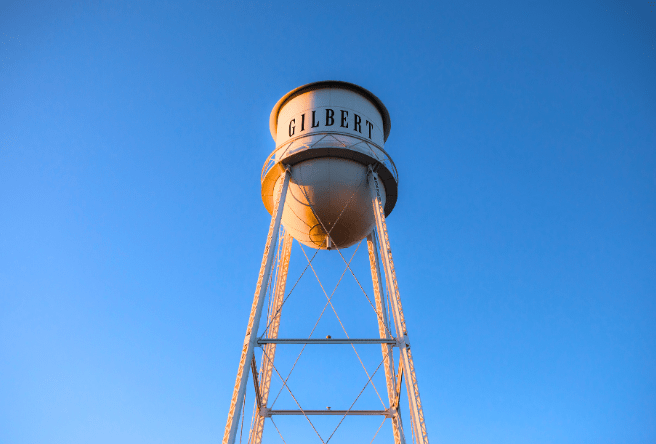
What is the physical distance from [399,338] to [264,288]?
256 centimetres

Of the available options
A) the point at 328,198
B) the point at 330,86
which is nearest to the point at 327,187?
the point at 328,198

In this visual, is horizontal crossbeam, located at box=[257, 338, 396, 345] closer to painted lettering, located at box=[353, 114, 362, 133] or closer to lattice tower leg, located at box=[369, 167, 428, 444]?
lattice tower leg, located at box=[369, 167, 428, 444]

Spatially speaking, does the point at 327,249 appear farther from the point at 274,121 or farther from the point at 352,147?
the point at 274,121

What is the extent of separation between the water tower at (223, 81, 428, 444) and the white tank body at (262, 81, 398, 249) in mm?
22

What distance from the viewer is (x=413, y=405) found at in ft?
23.2

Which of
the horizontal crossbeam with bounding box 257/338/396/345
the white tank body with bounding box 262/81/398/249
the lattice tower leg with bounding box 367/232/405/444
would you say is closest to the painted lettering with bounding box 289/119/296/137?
the white tank body with bounding box 262/81/398/249

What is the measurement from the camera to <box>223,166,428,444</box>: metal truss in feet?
23.6

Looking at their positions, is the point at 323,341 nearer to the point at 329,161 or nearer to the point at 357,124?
the point at 329,161

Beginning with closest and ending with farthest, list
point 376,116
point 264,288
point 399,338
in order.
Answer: point 399,338, point 264,288, point 376,116

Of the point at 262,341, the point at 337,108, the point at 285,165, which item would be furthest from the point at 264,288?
the point at 337,108

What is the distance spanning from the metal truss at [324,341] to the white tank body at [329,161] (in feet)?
1.11

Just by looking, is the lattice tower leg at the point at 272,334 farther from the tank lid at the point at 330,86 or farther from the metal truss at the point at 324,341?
the tank lid at the point at 330,86

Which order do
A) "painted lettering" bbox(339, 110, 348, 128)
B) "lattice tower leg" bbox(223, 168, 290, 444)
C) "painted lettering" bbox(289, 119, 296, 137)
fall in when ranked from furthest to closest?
"painted lettering" bbox(289, 119, 296, 137) → "painted lettering" bbox(339, 110, 348, 128) → "lattice tower leg" bbox(223, 168, 290, 444)

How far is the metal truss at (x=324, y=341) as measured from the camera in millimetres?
7184
